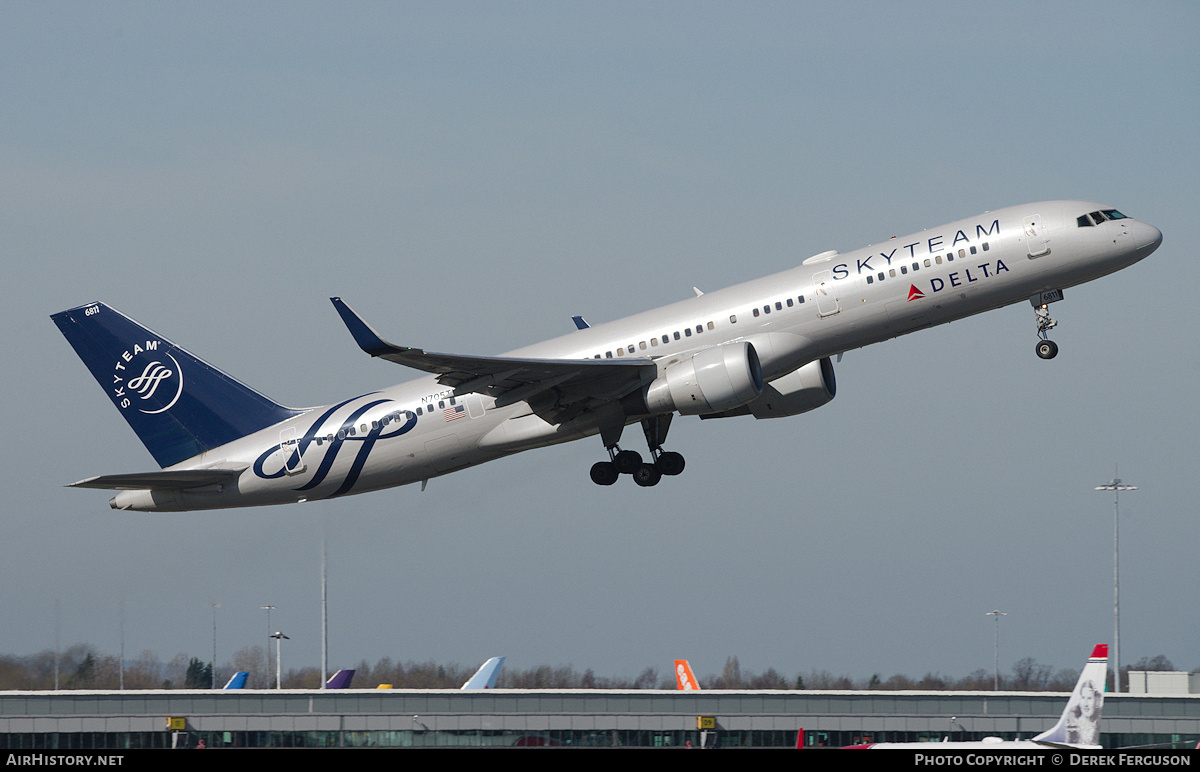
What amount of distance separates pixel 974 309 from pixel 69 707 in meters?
37.9

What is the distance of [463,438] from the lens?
37156mm

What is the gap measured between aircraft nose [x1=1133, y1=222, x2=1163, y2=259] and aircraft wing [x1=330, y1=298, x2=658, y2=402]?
43.1 ft

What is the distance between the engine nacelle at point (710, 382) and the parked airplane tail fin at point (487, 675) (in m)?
27.5

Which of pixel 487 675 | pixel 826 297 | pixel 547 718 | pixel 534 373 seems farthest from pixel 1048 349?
pixel 487 675

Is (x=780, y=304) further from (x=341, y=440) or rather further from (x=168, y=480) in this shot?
(x=168, y=480)

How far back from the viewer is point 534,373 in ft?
114

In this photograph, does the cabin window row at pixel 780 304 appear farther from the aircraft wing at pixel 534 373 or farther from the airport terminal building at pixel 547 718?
the airport terminal building at pixel 547 718

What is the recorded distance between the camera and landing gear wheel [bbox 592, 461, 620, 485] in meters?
38.7

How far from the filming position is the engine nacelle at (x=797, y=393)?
38375 mm

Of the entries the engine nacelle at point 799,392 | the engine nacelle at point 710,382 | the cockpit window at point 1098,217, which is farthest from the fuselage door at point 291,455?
the cockpit window at point 1098,217

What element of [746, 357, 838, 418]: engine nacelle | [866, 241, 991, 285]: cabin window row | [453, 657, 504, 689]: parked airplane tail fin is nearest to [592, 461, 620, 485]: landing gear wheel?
[746, 357, 838, 418]: engine nacelle
